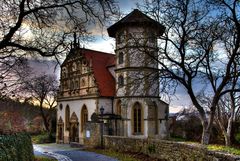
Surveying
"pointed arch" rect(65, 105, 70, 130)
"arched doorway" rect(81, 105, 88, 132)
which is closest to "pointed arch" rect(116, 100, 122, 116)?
"arched doorway" rect(81, 105, 88, 132)

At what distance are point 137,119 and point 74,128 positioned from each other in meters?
8.37

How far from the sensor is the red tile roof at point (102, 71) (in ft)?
114

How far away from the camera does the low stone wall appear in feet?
38.5

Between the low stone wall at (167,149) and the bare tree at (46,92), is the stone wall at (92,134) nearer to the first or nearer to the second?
the low stone wall at (167,149)

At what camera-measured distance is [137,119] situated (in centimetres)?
3322

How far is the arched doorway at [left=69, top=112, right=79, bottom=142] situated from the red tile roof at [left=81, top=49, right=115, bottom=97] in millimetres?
5236

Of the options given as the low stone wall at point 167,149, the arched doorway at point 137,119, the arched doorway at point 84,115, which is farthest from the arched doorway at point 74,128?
the low stone wall at point 167,149

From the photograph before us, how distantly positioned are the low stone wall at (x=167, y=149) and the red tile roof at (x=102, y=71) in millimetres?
9265

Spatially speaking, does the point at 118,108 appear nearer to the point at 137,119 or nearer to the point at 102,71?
the point at 137,119

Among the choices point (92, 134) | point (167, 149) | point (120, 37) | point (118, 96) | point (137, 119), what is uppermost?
point (120, 37)

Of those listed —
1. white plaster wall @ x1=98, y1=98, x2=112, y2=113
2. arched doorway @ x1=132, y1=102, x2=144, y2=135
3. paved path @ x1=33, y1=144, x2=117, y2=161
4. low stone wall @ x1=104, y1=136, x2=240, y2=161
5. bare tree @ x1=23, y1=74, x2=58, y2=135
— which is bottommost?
paved path @ x1=33, y1=144, x2=117, y2=161

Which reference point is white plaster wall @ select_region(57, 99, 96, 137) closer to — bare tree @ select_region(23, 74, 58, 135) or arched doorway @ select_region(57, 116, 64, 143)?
arched doorway @ select_region(57, 116, 64, 143)

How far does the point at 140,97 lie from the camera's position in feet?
108

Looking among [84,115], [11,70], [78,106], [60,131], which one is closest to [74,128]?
[84,115]
